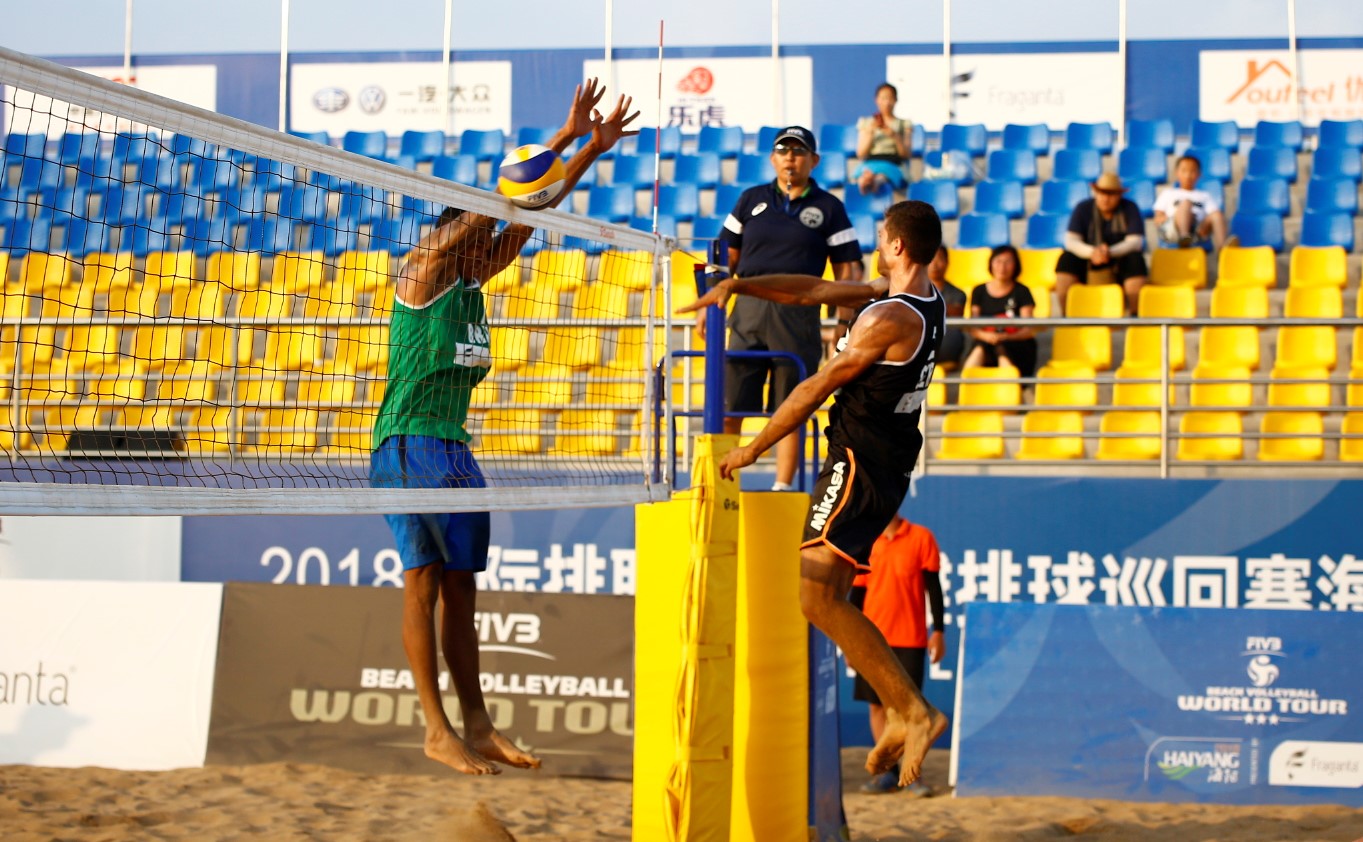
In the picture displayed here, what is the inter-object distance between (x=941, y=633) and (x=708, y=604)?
2985 millimetres

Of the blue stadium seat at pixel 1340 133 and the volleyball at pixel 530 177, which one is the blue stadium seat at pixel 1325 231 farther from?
the volleyball at pixel 530 177

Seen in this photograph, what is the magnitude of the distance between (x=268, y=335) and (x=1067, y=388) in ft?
18.6

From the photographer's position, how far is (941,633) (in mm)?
8289

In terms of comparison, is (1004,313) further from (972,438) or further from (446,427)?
(446,427)

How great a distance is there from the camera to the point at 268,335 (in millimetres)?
8359

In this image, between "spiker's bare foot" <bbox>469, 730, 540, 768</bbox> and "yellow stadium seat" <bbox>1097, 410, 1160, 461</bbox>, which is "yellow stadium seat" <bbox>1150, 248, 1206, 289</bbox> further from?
"spiker's bare foot" <bbox>469, 730, 540, 768</bbox>

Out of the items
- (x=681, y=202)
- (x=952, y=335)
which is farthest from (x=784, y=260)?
(x=681, y=202)

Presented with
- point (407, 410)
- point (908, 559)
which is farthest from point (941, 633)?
point (407, 410)

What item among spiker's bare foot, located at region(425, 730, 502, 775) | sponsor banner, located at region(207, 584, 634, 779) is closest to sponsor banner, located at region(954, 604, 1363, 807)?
sponsor banner, located at region(207, 584, 634, 779)

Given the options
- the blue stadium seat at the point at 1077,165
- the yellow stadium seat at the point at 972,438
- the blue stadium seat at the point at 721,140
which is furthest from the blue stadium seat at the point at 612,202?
the yellow stadium seat at the point at 972,438

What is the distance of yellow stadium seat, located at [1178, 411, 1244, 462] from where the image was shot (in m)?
9.73

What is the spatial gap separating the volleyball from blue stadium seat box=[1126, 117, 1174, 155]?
1047 cm

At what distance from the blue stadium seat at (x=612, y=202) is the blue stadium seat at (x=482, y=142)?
133 cm

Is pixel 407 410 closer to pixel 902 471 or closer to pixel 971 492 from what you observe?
pixel 902 471
